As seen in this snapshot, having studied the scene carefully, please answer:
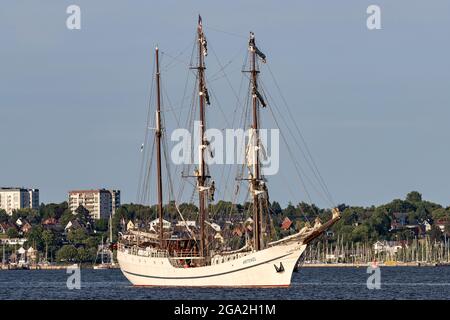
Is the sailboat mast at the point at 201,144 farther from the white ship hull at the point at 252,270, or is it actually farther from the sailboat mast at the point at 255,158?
the sailboat mast at the point at 255,158

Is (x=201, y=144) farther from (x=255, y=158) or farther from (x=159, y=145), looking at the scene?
(x=159, y=145)

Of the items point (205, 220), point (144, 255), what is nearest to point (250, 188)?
point (205, 220)

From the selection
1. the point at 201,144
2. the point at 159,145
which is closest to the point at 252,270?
the point at 201,144

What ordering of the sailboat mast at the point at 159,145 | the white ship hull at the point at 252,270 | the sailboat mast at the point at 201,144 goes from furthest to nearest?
the sailboat mast at the point at 159,145 → the sailboat mast at the point at 201,144 → the white ship hull at the point at 252,270

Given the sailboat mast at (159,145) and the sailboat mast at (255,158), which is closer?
the sailboat mast at (255,158)

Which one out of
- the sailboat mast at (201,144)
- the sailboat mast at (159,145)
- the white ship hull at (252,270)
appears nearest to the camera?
the white ship hull at (252,270)

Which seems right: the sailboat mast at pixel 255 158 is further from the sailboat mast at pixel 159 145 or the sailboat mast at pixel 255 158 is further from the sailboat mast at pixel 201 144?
the sailboat mast at pixel 159 145

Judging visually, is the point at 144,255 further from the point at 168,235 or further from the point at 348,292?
the point at 348,292

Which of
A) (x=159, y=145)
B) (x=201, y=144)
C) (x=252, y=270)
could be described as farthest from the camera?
(x=159, y=145)

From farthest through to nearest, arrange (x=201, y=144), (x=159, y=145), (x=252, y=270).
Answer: (x=159, y=145)
(x=201, y=144)
(x=252, y=270)

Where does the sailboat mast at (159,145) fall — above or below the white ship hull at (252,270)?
above

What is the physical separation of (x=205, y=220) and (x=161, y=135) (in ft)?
30.9

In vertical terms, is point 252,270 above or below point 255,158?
below

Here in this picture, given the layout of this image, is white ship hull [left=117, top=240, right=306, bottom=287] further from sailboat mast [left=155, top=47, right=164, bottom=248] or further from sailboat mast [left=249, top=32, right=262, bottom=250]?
sailboat mast [left=155, top=47, right=164, bottom=248]
